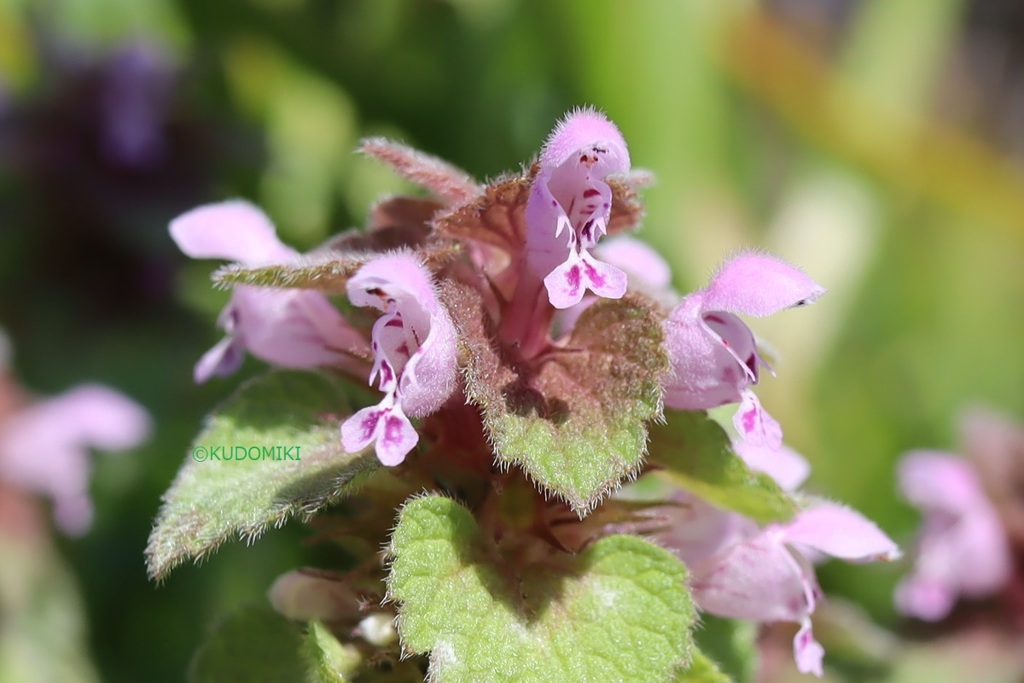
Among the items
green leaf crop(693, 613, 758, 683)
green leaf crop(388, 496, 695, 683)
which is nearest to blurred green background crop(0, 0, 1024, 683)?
green leaf crop(693, 613, 758, 683)

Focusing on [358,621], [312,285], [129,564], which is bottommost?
[129,564]

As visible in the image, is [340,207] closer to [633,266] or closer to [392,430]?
[633,266]

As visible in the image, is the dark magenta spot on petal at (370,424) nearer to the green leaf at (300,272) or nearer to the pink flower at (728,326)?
the green leaf at (300,272)

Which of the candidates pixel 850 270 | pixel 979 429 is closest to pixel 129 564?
pixel 979 429

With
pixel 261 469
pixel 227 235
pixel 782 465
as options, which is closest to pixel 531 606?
pixel 261 469

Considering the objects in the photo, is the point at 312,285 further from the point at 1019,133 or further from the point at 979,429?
the point at 1019,133

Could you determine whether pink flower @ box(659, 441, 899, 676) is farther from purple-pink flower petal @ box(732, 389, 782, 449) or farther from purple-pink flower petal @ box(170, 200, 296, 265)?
purple-pink flower petal @ box(170, 200, 296, 265)
